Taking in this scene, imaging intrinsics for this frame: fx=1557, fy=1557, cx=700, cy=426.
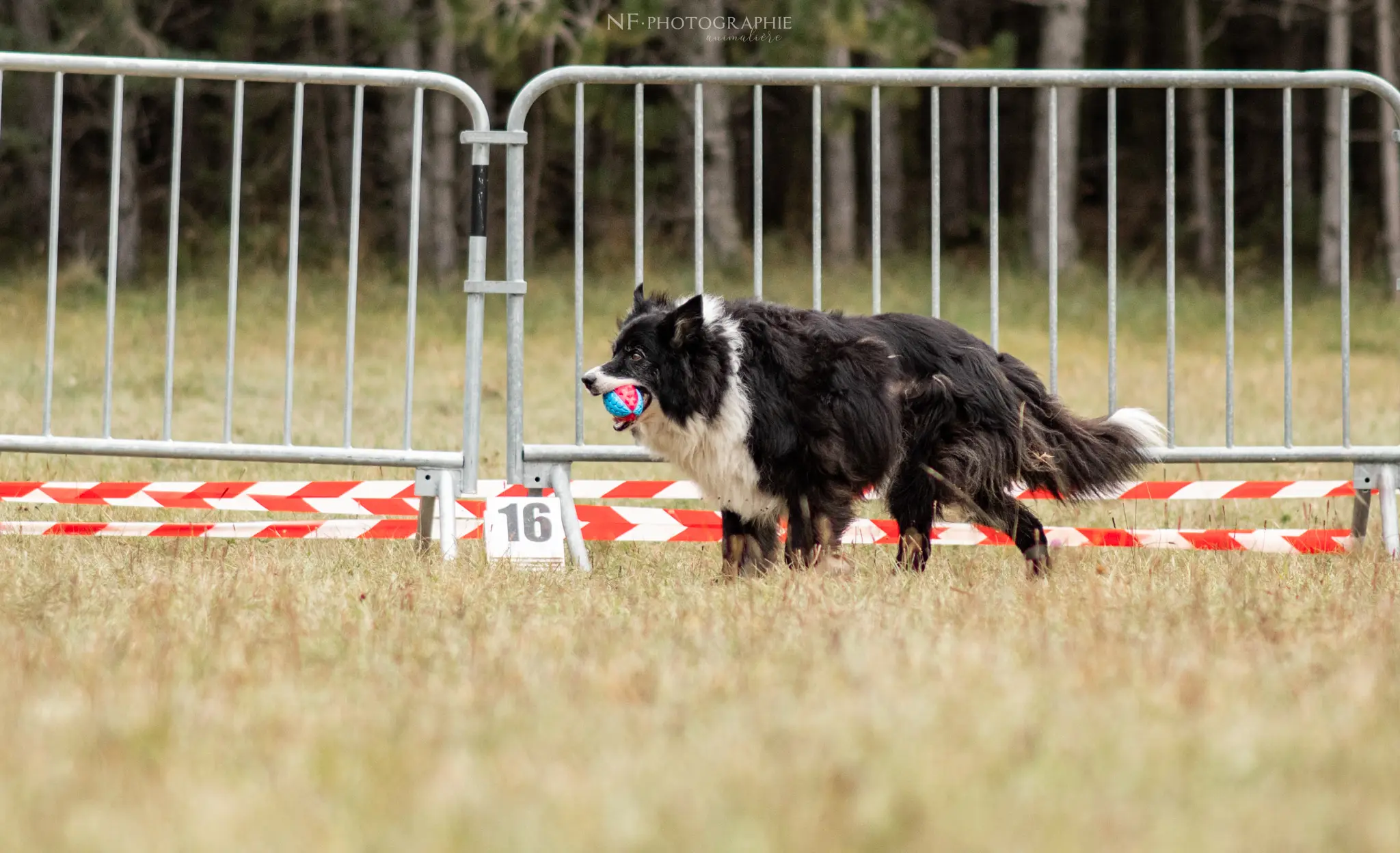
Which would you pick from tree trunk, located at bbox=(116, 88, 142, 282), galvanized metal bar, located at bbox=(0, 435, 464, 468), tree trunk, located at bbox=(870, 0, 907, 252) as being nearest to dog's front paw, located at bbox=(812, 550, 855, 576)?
galvanized metal bar, located at bbox=(0, 435, 464, 468)

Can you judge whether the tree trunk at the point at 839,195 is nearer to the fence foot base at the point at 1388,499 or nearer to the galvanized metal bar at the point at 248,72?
the fence foot base at the point at 1388,499

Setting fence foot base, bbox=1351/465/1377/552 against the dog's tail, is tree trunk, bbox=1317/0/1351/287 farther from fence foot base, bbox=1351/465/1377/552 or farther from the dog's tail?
the dog's tail

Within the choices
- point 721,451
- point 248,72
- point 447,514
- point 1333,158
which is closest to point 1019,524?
point 721,451

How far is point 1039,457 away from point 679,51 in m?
13.9

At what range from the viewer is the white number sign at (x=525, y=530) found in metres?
5.36

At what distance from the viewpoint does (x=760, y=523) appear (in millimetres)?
5387

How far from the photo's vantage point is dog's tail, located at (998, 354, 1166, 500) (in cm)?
544

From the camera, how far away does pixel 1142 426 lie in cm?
568

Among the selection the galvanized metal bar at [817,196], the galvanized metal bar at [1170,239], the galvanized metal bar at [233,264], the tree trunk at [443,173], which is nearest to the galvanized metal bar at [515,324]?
the galvanized metal bar at [233,264]

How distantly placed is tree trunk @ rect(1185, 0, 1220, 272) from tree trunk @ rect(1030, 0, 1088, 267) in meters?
3.15

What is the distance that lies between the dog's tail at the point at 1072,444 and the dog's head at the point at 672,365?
1.08m

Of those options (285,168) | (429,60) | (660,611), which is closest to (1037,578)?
(660,611)

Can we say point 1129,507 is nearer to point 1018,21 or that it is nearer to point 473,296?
point 473,296

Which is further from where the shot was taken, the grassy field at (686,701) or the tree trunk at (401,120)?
the tree trunk at (401,120)
